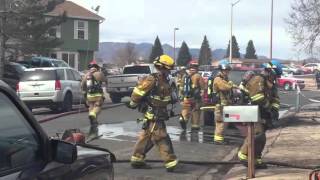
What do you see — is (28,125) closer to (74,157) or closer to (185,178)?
(74,157)

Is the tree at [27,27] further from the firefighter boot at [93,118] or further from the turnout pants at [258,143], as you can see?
the turnout pants at [258,143]

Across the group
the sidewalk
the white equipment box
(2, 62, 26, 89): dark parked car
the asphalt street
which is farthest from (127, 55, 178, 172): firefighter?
(2, 62, 26, 89): dark parked car

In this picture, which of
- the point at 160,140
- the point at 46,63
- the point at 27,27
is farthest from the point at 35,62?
the point at 160,140

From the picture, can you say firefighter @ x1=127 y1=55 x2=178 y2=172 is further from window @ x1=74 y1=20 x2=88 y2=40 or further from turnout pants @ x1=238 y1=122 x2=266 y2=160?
window @ x1=74 y1=20 x2=88 y2=40

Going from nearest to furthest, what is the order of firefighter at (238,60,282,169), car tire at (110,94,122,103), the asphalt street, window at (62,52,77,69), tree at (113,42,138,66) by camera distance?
1. the asphalt street
2. firefighter at (238,60,282,169)
3. car tire at (110,94,122,103)
4. window at (62,52,77,69)
5. tree at (113,42,138,66)

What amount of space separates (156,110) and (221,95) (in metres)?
4.23

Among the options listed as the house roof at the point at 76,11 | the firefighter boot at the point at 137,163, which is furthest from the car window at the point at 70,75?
the house roof at the point at 76,11

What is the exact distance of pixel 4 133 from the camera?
11.4 feet

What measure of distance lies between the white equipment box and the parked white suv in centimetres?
1271

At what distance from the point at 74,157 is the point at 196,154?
795 cm

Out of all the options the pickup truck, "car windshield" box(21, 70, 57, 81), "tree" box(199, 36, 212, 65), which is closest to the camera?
"car windshield" box(21, 70, 57, 81)

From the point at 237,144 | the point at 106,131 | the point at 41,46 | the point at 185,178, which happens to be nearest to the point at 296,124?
the point at 237,144

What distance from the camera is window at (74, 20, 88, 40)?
5188 cm

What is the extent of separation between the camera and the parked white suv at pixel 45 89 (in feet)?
66.9
